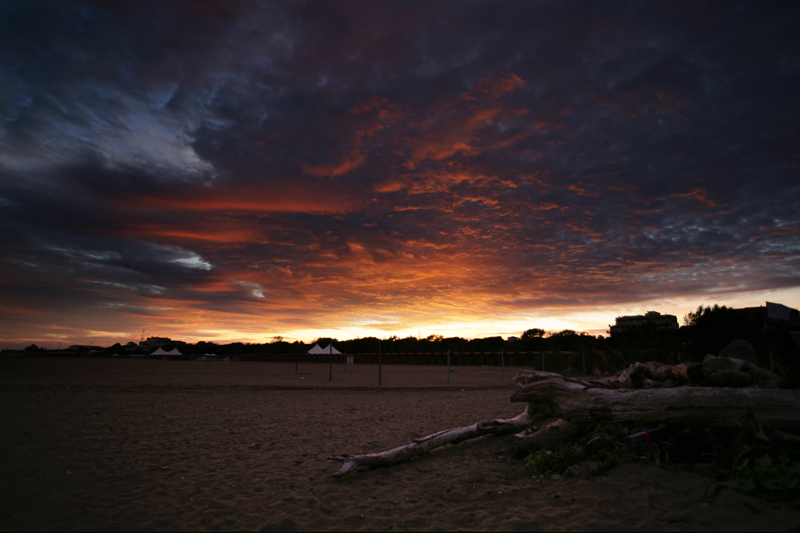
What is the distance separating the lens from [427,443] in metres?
7.49

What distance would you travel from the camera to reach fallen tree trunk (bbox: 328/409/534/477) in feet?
22.0

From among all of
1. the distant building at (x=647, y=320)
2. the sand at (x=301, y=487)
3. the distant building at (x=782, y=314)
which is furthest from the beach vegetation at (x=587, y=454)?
the distant building at (x=647, y=320)

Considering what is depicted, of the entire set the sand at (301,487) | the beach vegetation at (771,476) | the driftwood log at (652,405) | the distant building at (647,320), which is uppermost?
the distant building at (647,320)

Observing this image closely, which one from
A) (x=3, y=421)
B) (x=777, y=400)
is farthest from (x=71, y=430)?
(x=777, y=400)

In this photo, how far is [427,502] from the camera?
5.45 meters

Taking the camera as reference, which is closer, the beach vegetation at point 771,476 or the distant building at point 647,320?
the beach vegetation at point 771,476

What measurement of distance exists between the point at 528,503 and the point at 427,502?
1313 millimetres

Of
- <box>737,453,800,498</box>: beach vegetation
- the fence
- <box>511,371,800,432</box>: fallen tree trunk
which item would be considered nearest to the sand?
<box>737,453,800,498</box>: beach vegetation

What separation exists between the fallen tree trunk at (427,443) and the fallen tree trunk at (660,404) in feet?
1.57

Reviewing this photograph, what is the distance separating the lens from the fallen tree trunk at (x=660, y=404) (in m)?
5.85

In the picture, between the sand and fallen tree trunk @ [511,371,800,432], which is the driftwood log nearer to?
fallen tree trunk @ [511,371,800,432]

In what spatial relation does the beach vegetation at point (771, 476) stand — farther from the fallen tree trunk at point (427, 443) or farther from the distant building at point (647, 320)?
the distant building at point (647, 320)

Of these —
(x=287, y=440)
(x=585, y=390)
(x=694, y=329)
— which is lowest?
(x=287, y=440)

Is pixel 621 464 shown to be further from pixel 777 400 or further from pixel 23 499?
pixel 23 499
